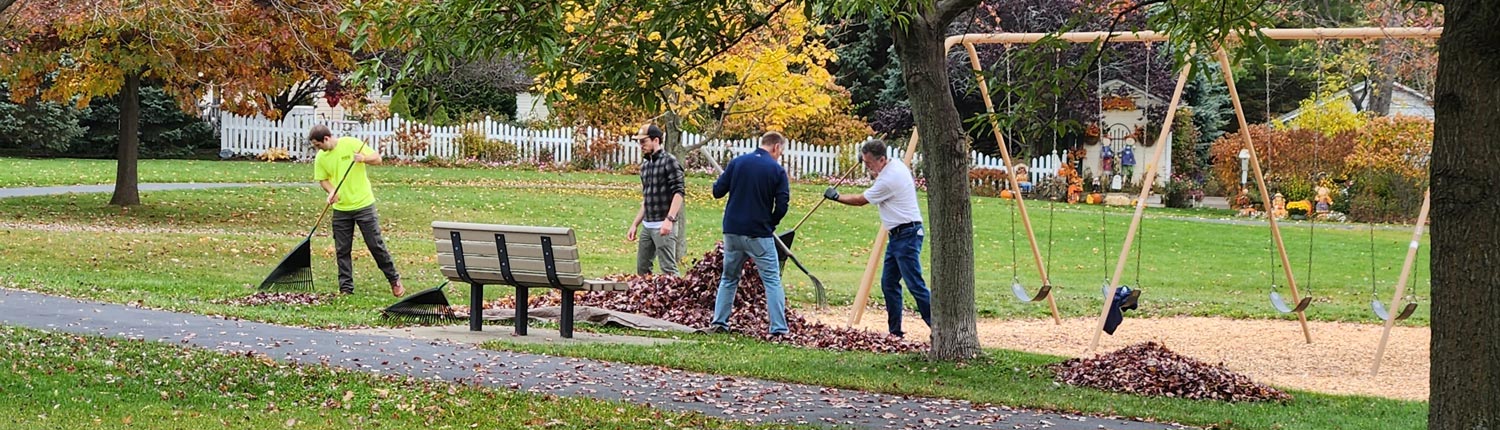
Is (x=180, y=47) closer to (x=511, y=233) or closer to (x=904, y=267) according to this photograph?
(x=511, y=233)

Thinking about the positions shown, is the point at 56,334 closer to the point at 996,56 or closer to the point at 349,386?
the point at 349,386

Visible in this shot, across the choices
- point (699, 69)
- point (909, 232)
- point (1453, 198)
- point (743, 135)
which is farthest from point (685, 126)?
point (743, 135)

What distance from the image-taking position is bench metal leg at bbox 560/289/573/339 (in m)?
11.4

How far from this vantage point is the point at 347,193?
46.3ft

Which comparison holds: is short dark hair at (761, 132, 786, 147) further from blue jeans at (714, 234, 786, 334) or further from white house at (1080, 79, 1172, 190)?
white house at (1080, 79, 1172, 190)

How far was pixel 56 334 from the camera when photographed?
Result: 9930 mm

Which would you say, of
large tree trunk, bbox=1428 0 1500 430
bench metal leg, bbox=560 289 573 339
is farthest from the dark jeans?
large tree trunk, bbox=1428 0 1500 430

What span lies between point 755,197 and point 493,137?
79.9ft

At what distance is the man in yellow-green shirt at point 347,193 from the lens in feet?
46.2

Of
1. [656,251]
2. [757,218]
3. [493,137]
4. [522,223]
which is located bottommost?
[522,223]

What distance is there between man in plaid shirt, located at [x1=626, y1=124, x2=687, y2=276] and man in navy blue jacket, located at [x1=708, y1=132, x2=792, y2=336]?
1508mm

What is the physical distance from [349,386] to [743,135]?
2868 cm

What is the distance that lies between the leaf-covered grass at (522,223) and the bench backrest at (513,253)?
2.68ft

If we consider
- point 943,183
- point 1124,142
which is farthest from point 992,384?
point 1124,142
